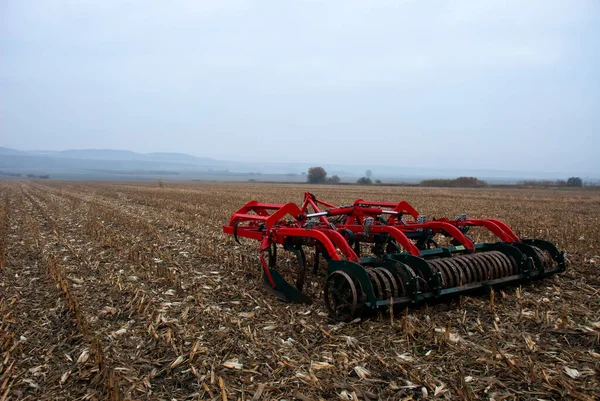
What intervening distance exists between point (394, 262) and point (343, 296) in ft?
2.48

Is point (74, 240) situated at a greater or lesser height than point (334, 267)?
lesser

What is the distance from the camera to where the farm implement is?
4.85 metres

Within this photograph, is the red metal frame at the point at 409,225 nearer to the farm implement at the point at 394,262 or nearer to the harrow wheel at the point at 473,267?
the farm implement at the point at 394,262

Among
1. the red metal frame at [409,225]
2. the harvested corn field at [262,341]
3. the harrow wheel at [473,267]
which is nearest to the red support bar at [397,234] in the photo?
the red metal frame at [409,225]

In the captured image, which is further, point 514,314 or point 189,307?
point 189,307

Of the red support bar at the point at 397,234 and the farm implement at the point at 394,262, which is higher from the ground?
the red support bar at the point at 397,234

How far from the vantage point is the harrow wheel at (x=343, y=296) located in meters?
4.70

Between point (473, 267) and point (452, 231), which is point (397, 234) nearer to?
point (452, 231)

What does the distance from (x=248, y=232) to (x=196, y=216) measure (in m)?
8.26

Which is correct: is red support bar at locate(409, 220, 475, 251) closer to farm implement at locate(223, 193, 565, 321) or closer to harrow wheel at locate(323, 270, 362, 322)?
farm implement at locate(223, 193, 565, 321)

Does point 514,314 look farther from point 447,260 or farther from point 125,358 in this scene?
point 125,358

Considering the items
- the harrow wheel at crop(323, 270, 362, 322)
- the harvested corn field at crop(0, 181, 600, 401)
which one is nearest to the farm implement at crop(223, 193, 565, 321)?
the harrow wheel at crop(323, 270, 362, 322)

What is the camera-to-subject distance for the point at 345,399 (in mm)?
3434

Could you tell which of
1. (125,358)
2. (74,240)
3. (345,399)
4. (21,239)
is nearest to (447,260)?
(345,399)
